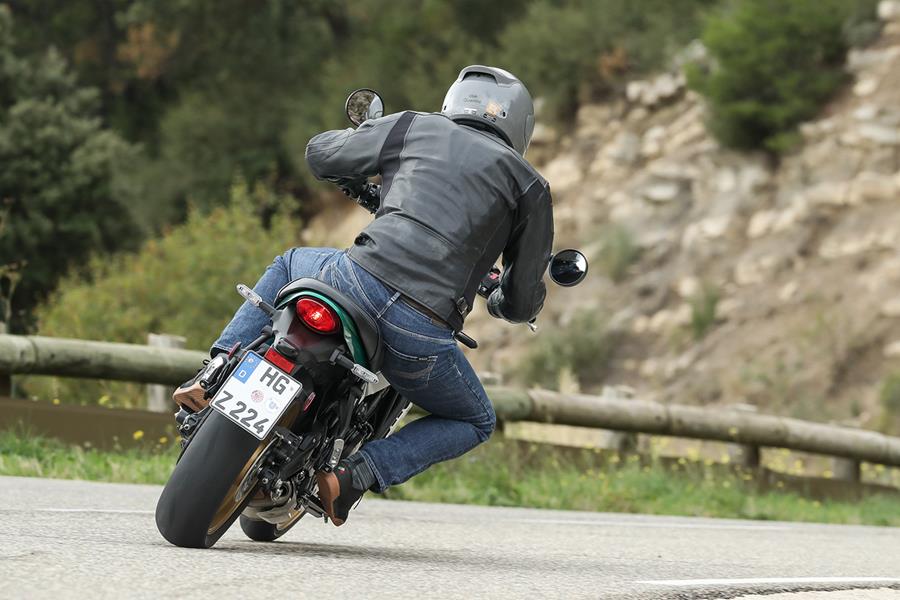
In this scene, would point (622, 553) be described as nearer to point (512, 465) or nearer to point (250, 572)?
point (250, 572)

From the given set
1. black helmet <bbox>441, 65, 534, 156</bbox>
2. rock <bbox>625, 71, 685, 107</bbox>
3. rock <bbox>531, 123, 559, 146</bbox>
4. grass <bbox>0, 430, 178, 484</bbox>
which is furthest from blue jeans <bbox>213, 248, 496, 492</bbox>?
rock <bbox>531, 123, 559, 146</bbox>

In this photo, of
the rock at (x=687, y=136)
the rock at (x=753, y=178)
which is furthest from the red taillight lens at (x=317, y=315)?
the rock at (x=687, y=136)

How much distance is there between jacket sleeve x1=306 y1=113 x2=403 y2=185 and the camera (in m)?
5.85

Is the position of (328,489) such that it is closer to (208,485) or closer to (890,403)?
(208,485)

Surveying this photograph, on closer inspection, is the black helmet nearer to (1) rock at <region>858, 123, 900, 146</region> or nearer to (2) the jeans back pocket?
(2) the jeans back pocket

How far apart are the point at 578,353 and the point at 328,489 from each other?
23783 millimetres

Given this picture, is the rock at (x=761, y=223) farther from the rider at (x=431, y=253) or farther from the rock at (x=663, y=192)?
the rider at (x=431, y=253)

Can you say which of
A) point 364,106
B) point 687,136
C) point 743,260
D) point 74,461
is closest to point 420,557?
point 364,106

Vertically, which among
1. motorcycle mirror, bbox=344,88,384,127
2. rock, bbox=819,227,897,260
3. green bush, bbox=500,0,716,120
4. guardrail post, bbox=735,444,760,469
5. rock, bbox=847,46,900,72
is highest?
green bush, bbox=500,0,716,120

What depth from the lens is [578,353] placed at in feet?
95.8

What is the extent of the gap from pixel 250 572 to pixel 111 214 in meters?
28.2

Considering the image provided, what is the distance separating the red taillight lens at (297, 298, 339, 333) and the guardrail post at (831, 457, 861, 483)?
10078mm

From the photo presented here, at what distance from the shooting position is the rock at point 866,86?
29.3 metres

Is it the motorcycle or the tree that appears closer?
the motorcycle
